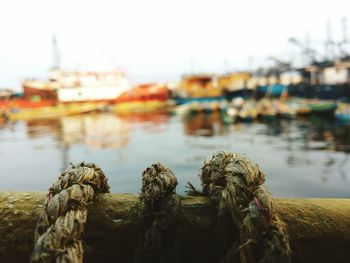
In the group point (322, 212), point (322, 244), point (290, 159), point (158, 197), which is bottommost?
point (290, 159)

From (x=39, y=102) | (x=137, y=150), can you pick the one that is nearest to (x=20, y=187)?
(x=137, y=150)

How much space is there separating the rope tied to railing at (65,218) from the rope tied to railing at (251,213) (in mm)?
564

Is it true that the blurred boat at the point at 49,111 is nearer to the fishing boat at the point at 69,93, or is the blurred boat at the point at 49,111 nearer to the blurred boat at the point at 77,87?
the fishing boat at the point at 69,93

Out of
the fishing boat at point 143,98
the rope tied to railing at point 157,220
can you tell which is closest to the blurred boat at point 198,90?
the fishing boat at point 143,98

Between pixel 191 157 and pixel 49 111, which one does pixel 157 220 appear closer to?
pixel 191 157

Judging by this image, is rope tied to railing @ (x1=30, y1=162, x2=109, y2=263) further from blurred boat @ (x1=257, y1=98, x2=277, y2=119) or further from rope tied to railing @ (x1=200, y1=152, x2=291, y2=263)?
blurred boat @ (x1=257, y1=98, x2=277, y2=119)

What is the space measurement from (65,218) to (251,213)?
0.71m

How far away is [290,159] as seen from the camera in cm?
1316

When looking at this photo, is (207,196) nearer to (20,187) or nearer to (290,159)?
→ (20,187)

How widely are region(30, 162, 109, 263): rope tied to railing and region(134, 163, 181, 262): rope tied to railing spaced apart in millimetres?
247

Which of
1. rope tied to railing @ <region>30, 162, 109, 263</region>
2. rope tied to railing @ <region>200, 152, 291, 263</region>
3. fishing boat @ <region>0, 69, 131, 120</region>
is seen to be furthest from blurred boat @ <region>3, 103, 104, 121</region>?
rope tied to railing @ <region>200, 152, 291, 263</region>

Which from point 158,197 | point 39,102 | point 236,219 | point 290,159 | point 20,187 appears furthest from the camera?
point 39,102

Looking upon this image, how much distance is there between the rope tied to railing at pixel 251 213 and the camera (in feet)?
3.87

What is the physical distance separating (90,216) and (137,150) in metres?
15.5
